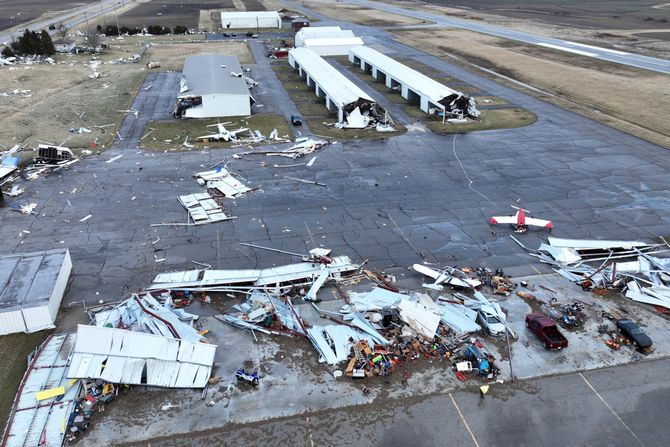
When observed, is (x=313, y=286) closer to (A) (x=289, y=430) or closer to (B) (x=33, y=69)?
(A) (x=289, y=430)

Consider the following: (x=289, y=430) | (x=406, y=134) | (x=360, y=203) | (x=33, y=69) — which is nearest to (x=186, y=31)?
(x=33, y=69)

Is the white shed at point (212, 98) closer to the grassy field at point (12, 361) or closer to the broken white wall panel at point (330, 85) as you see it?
the broken white wall panel at point (330, 85)

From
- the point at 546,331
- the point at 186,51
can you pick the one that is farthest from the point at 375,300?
the point at 186,51

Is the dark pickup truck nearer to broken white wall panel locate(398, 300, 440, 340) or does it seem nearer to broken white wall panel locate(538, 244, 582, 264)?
broken white wall panel locate(398, 300, 440, 340)

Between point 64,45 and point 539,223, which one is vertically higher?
point 64,45

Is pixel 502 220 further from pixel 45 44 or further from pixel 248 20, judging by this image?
pixel 248 20

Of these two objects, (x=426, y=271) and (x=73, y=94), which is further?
(x=73, y=94)

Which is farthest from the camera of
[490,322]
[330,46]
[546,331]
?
[330,46]
